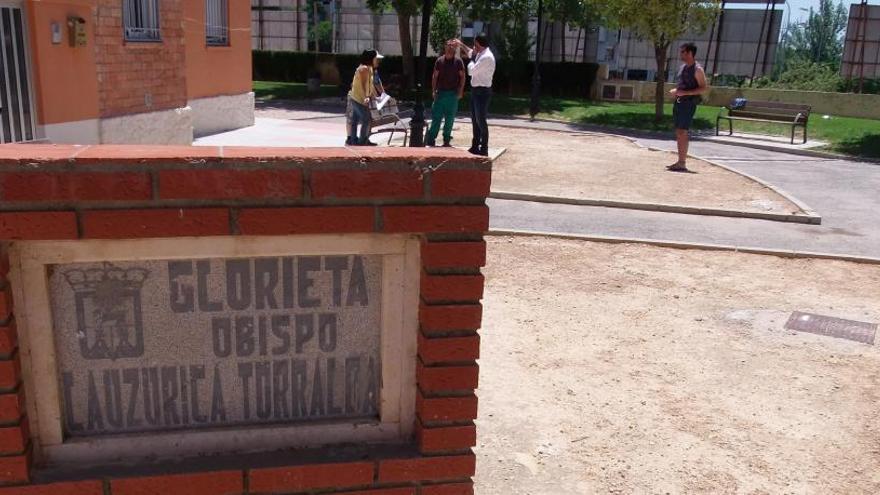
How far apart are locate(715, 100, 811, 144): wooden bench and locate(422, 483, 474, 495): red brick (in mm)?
17330

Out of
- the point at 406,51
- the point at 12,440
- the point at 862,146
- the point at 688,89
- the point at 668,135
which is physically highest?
the point at 406,51

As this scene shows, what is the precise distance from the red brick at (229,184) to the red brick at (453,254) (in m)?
0.42

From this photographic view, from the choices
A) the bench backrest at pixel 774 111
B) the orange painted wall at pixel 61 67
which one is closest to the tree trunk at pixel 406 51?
the bench backrest at pixel 774 111

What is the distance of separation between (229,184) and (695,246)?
6661 millimetres

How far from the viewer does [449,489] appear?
2.52 metres

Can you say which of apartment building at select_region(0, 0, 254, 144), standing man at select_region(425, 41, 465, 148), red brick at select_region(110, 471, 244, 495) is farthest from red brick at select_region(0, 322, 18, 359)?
standing man at select_region(425, 41, 465, 148)

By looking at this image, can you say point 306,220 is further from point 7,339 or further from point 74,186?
point 7,339

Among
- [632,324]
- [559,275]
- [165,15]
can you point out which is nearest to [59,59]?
[165,15]

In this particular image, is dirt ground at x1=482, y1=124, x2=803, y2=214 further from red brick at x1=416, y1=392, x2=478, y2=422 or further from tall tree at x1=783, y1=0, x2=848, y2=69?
tall tree at x1=783, y1=0, x2=848, y2=69

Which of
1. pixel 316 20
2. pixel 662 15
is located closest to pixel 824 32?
pixel 316 20

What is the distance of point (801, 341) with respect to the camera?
5.53 metres

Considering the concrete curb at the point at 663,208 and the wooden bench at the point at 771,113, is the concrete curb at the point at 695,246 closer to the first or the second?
the concrete curb at the point at 663,208

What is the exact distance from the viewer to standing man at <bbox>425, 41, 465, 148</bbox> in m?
12.0

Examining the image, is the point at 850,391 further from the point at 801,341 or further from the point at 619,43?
the point at 619,43
